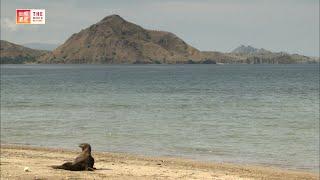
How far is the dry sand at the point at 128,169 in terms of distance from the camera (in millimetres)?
16266

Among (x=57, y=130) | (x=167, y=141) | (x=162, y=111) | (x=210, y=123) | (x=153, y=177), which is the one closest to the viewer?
(x=153, y=177)

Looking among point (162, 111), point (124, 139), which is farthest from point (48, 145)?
point (162, 111)

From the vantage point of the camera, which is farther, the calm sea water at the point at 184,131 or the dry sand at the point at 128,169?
the calm sea water at the point at 184,131

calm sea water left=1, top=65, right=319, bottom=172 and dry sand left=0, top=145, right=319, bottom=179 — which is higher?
dry sand left=0, top=145, right=319, bottom=179

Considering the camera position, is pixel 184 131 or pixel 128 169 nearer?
pixel 128 169

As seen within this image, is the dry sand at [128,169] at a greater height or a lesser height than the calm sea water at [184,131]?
greater

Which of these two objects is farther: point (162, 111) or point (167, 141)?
point (162, 111)

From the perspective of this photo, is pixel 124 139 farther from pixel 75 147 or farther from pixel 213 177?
pixel 213 177

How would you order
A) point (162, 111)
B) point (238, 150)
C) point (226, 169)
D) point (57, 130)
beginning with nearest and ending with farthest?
point (226, 169) → point (238, 150) → point (57, 130) → point (162, 111)

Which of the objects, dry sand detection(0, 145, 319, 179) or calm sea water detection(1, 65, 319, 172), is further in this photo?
calm sea water detection(1, 65, 319, 172)

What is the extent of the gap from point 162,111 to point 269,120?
34.6ft

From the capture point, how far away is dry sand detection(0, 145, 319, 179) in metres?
16.3

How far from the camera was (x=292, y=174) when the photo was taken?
66.2ft

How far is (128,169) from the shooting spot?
18.2 meters
